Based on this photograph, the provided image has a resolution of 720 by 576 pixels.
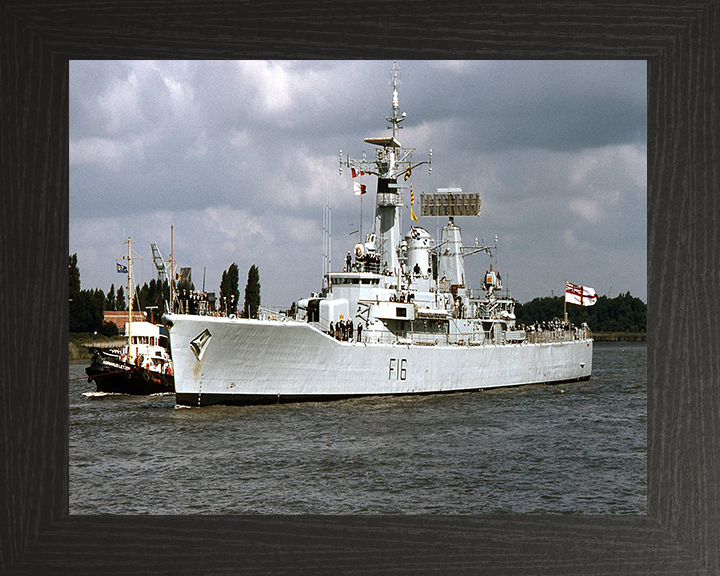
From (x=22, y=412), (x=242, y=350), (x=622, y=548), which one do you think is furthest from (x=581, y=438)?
(x=22, y=412)

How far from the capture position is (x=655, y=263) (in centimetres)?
313

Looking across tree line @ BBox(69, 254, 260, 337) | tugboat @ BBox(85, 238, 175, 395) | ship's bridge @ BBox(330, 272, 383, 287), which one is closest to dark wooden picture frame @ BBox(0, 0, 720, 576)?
tree line @ BBox(69, 254, 260, 337)

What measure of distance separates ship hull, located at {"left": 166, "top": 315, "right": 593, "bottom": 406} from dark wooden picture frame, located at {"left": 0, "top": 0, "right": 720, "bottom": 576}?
40.4 feet

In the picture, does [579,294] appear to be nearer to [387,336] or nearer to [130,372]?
[387,336]

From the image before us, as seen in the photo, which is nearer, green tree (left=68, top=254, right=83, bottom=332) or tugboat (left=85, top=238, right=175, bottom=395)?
green tree (left=68, top=254, right=83, bottom=332)

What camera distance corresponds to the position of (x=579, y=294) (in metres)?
21.0

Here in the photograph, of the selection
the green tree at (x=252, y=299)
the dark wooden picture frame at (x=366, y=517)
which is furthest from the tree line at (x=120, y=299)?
the dark wooden picture frame at (x=366, y=517)

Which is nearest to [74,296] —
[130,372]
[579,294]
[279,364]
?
[130,372]

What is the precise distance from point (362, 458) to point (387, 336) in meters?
7.68

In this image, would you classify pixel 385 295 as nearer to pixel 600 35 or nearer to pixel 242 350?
pixel 242 350

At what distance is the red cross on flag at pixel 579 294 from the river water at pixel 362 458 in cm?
322

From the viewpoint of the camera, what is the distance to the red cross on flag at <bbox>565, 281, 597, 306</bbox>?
20750mm

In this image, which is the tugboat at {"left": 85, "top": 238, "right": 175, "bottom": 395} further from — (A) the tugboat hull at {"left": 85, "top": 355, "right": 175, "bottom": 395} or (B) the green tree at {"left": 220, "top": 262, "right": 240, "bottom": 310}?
(B) the green tree at {"left": 220, "top": 262, "right": 240, "bottom": 310}

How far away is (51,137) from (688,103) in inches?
94.3
